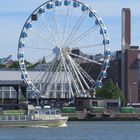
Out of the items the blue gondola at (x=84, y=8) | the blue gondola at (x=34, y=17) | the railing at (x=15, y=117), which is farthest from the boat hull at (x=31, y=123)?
the blue gondola at (x=34, y=17)

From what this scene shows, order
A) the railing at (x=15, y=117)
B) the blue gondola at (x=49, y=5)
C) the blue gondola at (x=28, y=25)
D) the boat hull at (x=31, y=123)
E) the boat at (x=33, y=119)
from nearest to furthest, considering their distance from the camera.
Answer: the boat hull at (x=31, y=123)
the boat at (x=33, y=119)
the railing at (x=15, y=117)
the blue gondola at (x=49, y=5)
the blue gondola at (x=28, y=25)

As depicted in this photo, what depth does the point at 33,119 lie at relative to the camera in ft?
419

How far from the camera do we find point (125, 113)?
593 ft

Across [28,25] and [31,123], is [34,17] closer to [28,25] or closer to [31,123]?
[28,25]

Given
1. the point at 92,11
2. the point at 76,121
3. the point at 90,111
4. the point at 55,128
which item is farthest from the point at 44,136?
the point at 90,111

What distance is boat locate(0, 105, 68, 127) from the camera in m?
127

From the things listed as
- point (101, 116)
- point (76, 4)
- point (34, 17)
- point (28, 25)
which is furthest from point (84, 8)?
point (101, 116)

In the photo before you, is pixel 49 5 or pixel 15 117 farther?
pixel 49 5

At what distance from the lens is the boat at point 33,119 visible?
127 meters

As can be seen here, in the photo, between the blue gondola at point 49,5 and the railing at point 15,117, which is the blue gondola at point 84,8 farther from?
the railing at point 15,117

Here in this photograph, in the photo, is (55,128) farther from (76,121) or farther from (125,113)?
(125,113)

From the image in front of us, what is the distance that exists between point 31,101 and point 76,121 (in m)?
11.0

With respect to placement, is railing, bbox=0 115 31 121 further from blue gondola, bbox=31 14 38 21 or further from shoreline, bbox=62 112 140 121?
shoreline, bbox=62 112 140 121

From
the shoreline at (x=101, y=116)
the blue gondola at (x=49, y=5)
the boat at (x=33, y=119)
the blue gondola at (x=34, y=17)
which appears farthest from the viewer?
the shoreline at (x=101, y=116)
